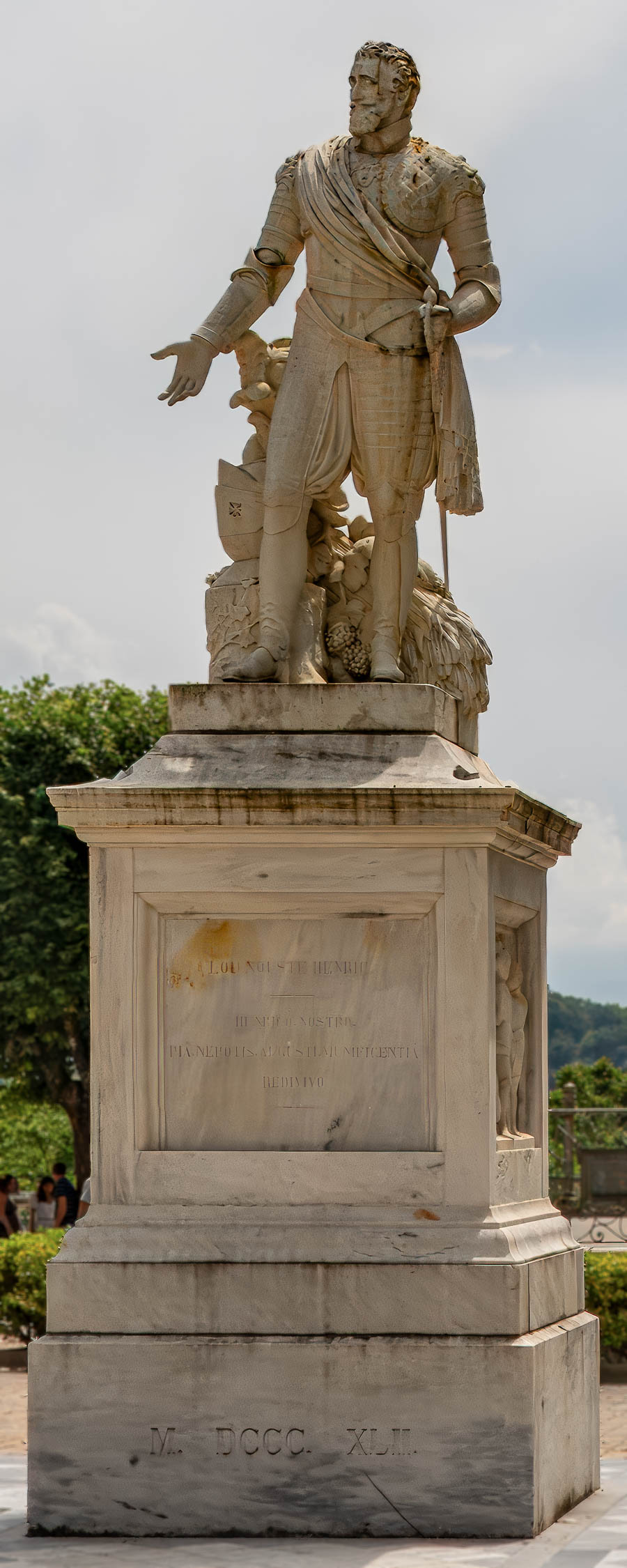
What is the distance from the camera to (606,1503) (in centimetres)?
842

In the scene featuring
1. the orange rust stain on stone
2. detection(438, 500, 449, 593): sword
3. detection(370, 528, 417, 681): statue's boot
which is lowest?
the orange rust stain on stone

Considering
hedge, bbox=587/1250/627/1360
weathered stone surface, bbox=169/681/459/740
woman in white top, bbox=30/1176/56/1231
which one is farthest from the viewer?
woman in white top, bbox=30/1176/56/1231

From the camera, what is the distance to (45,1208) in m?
23.3

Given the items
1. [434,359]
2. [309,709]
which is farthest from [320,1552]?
[434,359]

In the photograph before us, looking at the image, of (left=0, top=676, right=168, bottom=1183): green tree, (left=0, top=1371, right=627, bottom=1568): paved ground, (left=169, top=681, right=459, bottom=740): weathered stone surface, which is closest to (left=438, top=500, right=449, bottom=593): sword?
(left=169, top=681, right=459, bottom=740): weathered stone surface

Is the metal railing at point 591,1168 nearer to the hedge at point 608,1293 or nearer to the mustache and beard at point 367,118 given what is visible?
the hedge at point 608,1293

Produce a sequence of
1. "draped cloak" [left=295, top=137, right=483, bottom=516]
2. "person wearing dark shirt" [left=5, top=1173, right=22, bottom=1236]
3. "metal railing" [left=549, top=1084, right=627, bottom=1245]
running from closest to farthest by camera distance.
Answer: "draped cloak" [left=295, top=137, right=483, bottom=516], "person wearing dark shirt" [left=5, top=1173, right=22, bottom=1236], "metal railing" [left=549, top=1084, right=627, bottom=1245]

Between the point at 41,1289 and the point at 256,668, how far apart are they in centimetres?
1096

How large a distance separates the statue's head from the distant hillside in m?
133

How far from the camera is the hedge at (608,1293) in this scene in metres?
16.1

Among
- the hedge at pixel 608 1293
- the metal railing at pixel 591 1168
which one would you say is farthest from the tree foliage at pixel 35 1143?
the hedge at pixel 608 1293

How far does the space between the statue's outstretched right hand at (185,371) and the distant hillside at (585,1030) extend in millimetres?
133267

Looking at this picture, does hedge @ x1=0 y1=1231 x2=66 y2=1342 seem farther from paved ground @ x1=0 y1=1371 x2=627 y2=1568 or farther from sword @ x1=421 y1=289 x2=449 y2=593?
sword @ x1=421 y1=289 x2=449 y2=593

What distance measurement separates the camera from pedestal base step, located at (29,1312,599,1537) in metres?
7.41
